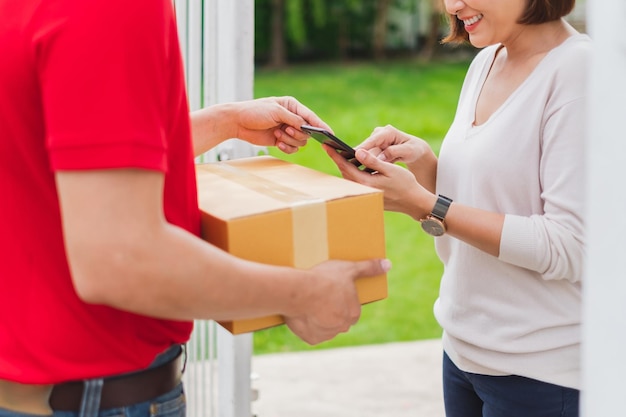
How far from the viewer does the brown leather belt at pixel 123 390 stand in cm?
115

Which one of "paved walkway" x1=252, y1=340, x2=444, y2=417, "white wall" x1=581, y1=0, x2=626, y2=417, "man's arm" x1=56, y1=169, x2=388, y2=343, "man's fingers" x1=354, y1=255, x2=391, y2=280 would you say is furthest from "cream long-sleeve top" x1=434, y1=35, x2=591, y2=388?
"paved walkway" x1=252, y1=340, x2=444, y2=417

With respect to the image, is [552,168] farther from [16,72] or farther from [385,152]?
[16,72]

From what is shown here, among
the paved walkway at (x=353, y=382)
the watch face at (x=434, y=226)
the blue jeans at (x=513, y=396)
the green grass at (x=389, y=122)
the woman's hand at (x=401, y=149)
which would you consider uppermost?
the woman's hand at (x=401, y=149)

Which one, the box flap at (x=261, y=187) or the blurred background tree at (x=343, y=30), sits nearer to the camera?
the box flap at (x=261, y=187)

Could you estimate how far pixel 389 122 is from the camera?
947 cm

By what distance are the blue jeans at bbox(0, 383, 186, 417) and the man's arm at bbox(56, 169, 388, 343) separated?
17cm

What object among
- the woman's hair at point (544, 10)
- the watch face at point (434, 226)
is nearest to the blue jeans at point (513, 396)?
the watch face at point (434, 226)

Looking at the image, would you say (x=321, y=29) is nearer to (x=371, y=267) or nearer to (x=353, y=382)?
(x=353, y=382)

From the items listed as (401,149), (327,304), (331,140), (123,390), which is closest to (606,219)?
(327,304)

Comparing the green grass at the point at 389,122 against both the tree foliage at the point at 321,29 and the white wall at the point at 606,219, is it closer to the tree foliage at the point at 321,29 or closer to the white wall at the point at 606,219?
the tree foliage at the point at 321,29

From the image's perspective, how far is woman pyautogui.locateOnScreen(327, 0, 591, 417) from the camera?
66.3 inches

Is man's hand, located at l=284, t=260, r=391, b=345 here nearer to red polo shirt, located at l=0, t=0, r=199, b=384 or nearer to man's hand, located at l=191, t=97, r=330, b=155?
red polo shirt, located at l=0, t=0, r=199, b=384

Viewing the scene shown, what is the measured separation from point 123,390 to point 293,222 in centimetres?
34

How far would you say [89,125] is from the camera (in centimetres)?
96
